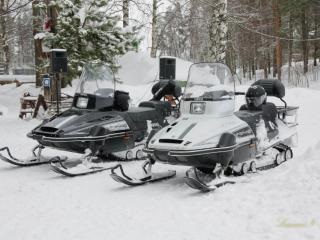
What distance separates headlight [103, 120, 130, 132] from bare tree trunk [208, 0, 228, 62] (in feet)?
19.2

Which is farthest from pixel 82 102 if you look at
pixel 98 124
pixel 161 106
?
pixel 161 106

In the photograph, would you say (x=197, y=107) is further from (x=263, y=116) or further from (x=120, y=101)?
(x=120, y=101)

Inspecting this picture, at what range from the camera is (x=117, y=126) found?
783cm

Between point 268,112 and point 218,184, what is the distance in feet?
7.15

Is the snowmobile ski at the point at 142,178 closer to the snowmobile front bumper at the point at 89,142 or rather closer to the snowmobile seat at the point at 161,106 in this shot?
the snowmobile front bumper at the point at 89,142

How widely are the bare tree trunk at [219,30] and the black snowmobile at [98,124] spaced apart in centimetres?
493

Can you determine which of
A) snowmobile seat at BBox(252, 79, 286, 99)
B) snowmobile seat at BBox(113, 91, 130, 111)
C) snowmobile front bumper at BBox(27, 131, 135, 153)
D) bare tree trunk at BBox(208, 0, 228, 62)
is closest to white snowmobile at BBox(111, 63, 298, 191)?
snowmobile seat at BBox(252, 79, 286, 99)

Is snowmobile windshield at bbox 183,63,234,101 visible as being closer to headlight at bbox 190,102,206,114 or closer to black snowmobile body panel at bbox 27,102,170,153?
headlight at bbox 190,102,206,114

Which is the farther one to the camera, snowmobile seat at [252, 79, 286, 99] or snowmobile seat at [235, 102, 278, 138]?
snowmobile seat at [252, 79, 286, 99]

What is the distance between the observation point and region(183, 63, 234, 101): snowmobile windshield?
6.62 m

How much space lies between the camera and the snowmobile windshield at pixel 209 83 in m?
6.62

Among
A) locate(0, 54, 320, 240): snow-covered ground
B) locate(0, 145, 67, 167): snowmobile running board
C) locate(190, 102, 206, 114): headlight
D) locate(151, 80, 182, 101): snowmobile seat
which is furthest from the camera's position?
locate(151, 80, 182, 101): snowmobile seat

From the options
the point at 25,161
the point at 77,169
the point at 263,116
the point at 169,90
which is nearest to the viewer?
the point at 77,169

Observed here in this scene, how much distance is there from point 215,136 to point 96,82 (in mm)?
2827
